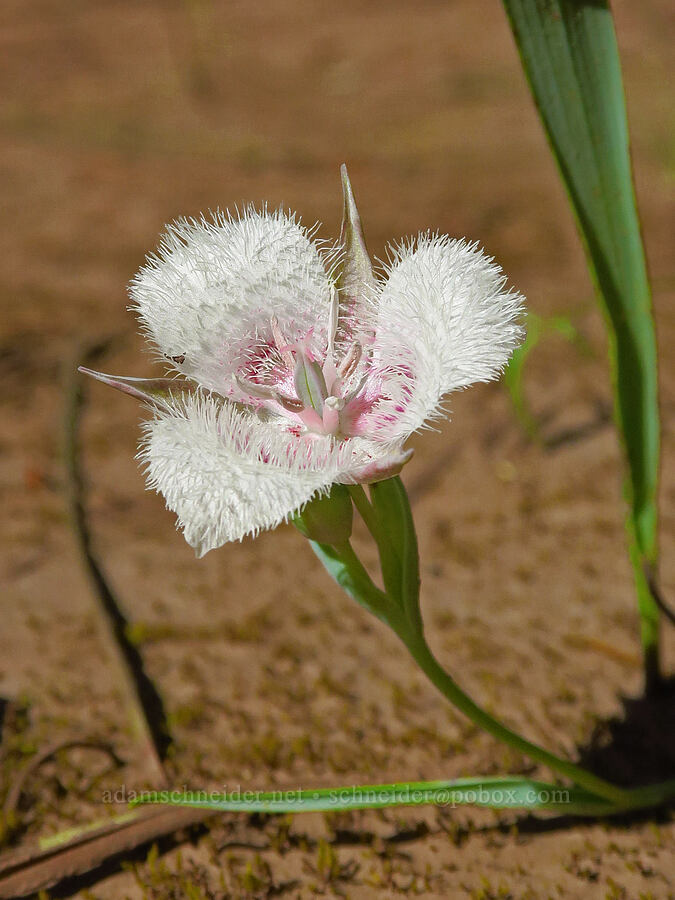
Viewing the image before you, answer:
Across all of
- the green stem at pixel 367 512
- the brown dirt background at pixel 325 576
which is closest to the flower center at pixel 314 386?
the green stem at pixel 367 512

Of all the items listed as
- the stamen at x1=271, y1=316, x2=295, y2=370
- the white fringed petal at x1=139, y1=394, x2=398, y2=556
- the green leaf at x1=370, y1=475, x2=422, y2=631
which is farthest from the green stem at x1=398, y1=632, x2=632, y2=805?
the stamen at x1=271, y1=316, x2=295, y2=370

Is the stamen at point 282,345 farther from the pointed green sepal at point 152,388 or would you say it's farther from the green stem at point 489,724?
the green stem at point 489,724

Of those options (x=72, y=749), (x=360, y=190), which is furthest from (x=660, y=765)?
(x=360, y=190)

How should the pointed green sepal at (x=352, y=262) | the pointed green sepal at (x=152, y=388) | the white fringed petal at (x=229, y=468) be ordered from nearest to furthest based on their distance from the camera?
the white fringed petal at (x=229, y=468) → the pointed green sepal at (x=152, y=388) → the pointed green sepal at (x=352, y=262)

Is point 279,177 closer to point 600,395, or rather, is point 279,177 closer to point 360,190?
point 360,190

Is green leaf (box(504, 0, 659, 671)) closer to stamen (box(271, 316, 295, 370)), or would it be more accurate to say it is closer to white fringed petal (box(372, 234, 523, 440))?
white fringed petal (box(372, 234, 523, 440))

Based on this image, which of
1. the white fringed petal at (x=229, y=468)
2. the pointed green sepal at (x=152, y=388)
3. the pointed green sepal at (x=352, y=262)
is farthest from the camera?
the pointed green sepal at (x=352, y=262)

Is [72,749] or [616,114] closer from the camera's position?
[616,114]
